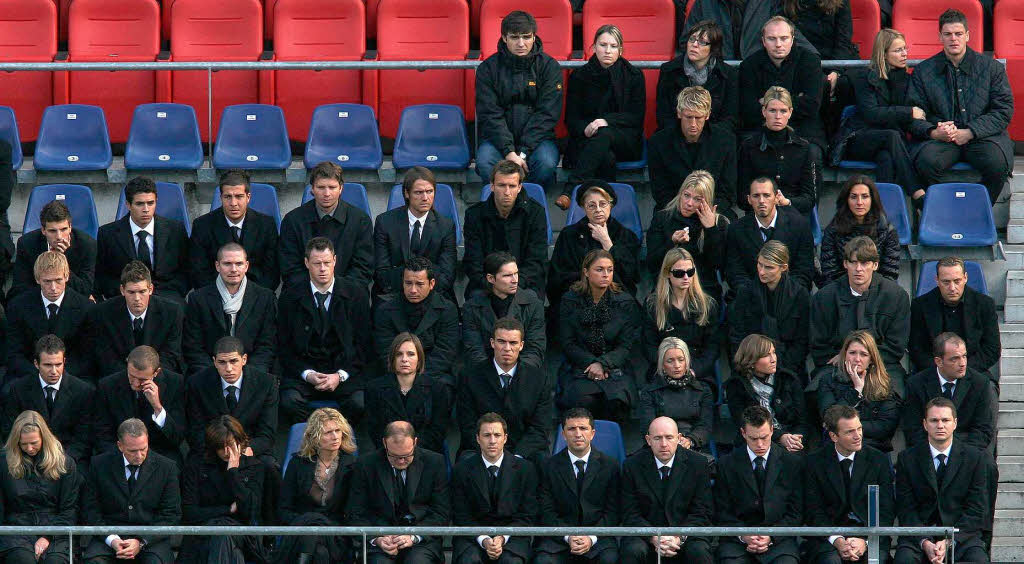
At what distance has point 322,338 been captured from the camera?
11.7 m

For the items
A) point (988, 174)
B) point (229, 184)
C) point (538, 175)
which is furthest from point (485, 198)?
point (988, 174)

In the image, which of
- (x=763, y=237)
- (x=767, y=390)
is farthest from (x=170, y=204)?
(x=767, y=390)

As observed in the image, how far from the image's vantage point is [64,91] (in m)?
14.4

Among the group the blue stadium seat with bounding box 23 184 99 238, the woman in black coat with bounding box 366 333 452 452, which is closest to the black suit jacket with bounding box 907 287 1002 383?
the woman in black coat with bounding box 366 333 452 452

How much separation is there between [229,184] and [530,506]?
333 cm

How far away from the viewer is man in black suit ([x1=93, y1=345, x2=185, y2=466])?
11184 millimetres

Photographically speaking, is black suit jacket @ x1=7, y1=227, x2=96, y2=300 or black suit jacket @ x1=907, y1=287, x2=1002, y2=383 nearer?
black suit jacket @ x1=907, y1=287, x2=1002, y2=383

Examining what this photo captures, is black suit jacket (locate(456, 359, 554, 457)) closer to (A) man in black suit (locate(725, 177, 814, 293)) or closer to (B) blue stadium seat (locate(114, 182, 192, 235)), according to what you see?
(A) man in black suit (locate(725, 177, 814, 293))

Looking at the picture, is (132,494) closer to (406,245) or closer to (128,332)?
(128,332)

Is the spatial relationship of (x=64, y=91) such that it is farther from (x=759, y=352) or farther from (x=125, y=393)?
(x=759, y=352)

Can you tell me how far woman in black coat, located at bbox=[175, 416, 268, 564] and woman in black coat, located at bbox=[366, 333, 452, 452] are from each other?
0.91 metres

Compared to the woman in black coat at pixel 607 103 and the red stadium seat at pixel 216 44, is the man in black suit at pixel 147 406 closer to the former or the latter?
the woman in black coat at pixel 607 103

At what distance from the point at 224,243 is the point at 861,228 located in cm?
448

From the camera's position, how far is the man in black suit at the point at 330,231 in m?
12.2
